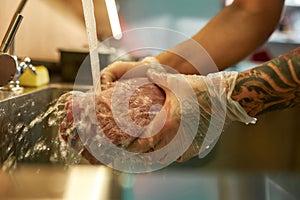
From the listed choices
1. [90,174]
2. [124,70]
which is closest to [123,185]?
[90,174]

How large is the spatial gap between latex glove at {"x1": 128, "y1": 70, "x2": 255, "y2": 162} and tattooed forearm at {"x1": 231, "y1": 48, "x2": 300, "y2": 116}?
0.02 m

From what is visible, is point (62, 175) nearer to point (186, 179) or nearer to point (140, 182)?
point (140, 182)

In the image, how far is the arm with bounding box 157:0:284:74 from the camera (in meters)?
1.12

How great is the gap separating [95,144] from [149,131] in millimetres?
97

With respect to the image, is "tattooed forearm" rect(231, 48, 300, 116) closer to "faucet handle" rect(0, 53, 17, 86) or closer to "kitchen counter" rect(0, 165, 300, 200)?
"kitchen counter" rect(0, 165, 300, 200)

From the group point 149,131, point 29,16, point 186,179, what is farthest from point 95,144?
point 29,16

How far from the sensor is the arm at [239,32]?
1121 millimetres

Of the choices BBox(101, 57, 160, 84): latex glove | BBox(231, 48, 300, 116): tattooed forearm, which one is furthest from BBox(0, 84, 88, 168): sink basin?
BBox(231, 48, 300, 116): tattooed forearm

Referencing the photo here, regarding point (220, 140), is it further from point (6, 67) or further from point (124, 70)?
point (6, 67)

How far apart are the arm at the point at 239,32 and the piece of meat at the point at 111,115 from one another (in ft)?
1.40

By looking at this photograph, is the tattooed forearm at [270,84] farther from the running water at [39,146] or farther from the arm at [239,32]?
the arm at [239,32]

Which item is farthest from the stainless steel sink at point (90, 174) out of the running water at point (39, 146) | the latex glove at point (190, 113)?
the latex glove at point (190, 113)

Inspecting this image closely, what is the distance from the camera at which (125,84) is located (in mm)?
735

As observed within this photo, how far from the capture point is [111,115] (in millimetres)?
649
